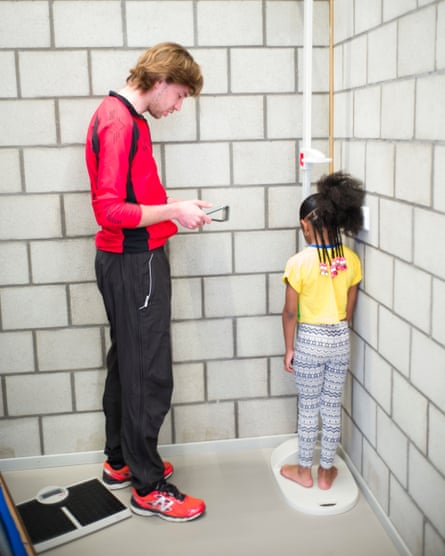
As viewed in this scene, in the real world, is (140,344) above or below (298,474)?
above

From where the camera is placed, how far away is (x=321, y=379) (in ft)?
8.01

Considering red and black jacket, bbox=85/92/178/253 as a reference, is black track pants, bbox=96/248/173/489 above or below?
below

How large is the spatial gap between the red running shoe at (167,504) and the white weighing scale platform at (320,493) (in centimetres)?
34

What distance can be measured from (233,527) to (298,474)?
0.37 meters

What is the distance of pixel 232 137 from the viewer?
262cm

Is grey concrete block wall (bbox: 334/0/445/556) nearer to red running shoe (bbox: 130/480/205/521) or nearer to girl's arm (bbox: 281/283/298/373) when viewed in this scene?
girl's arm (bbox: 281/283/298/373)

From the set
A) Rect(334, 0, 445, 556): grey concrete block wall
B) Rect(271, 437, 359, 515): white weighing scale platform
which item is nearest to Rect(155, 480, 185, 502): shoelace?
Rect(271, 437, 359, 515): white weighing scale platform

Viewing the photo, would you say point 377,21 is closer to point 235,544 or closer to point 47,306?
point 47,306

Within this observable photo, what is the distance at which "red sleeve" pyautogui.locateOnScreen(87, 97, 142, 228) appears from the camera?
6.94ft

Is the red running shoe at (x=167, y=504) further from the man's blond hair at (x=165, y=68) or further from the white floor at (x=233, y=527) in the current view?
the man's blond hair at (x=165, y=68)

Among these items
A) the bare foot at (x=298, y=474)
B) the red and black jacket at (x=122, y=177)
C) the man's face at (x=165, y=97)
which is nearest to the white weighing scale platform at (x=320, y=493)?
the bare foot at (x=298, y=474)

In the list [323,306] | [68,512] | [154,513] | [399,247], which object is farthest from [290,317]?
[68,512]

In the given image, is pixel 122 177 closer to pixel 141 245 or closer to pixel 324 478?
pixel 141 245

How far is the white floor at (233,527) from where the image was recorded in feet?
7.22
